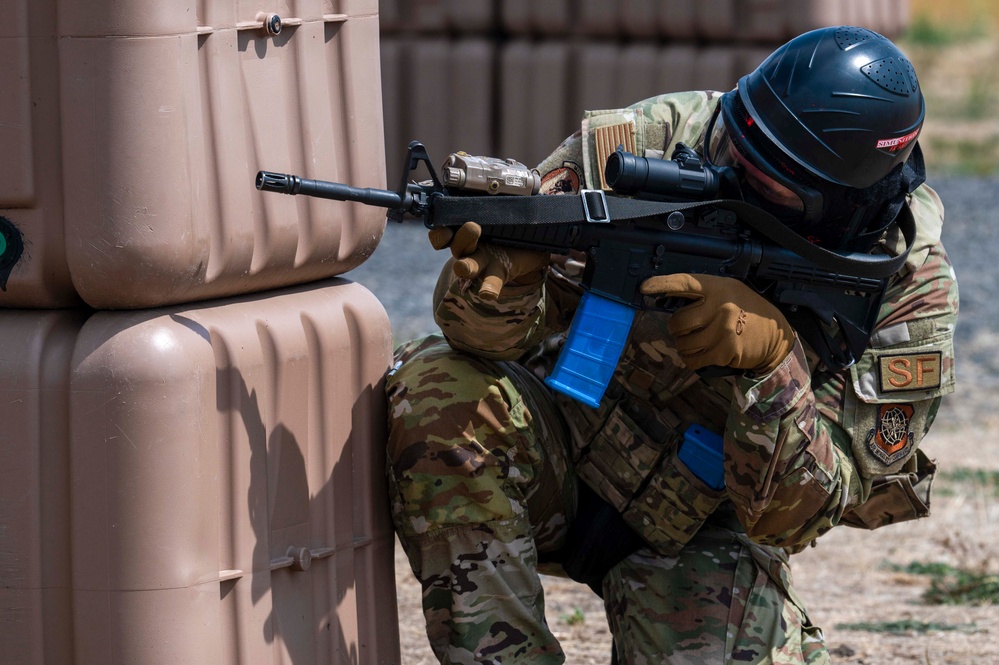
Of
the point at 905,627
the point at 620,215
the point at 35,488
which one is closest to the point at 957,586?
the point at 905,627

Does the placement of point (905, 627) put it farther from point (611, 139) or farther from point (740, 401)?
point (611, 139)

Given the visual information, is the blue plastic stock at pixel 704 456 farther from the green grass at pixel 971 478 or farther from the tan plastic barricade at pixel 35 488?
the green grass at pixel 971 478

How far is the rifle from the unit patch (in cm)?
28

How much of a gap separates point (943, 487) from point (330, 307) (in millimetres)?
3473

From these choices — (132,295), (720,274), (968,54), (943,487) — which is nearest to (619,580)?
(720,274)

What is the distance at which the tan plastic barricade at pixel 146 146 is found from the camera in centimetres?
202

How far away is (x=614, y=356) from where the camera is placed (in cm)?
267

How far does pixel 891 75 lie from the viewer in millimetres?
2664

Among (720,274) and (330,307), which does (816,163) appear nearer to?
(720,274)

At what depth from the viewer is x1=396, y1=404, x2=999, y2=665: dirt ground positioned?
347 cm

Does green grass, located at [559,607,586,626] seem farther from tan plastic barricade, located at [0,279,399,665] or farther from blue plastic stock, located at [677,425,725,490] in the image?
tan plastic barricade, located at [0,279,399,665]

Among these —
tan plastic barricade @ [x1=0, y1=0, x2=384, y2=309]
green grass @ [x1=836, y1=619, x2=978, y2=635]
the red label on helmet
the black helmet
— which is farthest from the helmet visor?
green grass @ [x1=836, y1=619, x2=978, y2=635]

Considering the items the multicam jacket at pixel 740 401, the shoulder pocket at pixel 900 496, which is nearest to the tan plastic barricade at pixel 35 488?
the multicam jacket at pixel 740 401

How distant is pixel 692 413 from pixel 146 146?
1455mm
